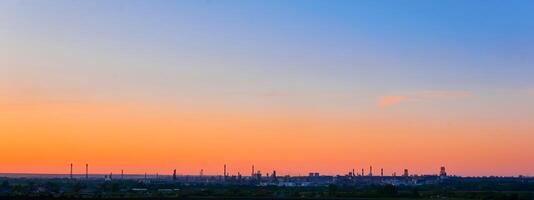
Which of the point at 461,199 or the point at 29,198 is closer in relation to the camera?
the point at 29,198

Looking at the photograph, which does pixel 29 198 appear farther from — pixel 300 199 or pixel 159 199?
pixel 300 199

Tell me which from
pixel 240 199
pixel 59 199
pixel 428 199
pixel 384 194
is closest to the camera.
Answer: pixel 59 199

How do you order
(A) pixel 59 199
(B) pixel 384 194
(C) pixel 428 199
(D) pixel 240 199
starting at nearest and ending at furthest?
1. (A) pixel 59 199
2. (D) pixel 240 199
3. (C) pixel 428 199
4. (B) pixel 384 194

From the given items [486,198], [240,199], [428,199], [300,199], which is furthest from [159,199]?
[486,198]

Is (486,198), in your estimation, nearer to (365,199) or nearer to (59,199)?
(365,199)

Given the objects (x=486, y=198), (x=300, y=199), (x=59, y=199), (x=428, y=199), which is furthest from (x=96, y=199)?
(x=486, y=198)

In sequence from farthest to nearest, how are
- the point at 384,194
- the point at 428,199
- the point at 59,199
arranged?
the point at 384,194 < the point at 428,199 < the point at 59,199

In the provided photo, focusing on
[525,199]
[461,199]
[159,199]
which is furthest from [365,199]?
[159,199]

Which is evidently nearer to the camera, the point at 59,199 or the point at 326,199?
the point at 59,199
